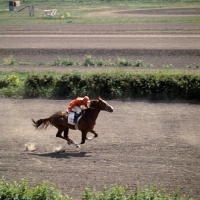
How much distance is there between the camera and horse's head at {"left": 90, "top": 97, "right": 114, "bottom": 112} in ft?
50.9

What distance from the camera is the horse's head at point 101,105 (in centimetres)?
1550

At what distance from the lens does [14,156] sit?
15148 mm

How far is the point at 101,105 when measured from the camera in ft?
51.0

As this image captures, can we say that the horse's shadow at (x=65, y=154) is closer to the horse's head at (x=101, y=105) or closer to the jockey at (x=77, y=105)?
the jockey at (x=77, y=105)

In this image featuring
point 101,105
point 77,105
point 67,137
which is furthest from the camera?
point 67,137

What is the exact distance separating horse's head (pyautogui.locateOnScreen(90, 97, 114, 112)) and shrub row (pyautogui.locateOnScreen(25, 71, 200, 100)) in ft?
23.4

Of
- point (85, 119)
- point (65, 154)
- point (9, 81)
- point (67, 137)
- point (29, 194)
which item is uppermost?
point (29, 194)

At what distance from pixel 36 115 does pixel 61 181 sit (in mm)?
7562

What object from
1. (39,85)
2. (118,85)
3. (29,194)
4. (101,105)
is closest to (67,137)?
(101,105)

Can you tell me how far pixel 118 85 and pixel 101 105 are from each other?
24.6 ft

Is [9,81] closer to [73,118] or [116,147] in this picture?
[73,118]

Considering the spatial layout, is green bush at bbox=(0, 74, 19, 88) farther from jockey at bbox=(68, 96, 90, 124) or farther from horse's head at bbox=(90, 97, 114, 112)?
horse's head at bbox=(90, 97, 114, 112)

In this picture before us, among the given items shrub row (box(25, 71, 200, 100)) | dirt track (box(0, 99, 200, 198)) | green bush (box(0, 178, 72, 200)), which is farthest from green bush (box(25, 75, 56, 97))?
green bush (box(0, 178, 72, 200))

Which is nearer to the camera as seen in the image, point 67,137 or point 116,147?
point 116,147
